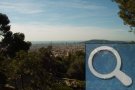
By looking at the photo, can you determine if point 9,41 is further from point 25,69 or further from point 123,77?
point 123,77

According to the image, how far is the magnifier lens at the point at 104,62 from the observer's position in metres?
3.49

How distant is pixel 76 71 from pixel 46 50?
22.1ft

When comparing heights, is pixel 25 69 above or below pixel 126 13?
below

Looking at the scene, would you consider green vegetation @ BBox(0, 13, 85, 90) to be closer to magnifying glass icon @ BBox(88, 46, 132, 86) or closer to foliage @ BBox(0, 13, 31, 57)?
foliage @ BBox(0, 13, 31, 57)

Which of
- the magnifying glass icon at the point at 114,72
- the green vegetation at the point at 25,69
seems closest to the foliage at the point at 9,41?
the green vegetation at the point at 25,69

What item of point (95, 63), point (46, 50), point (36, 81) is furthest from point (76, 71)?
point (95, 63)

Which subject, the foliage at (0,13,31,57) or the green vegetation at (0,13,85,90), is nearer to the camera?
the green vegetation at (0,13,85,90)

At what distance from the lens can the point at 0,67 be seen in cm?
2544

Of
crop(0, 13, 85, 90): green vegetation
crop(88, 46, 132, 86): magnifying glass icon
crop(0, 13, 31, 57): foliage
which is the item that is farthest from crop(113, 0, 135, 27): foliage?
crop(0, 13, 31, 57): foliage

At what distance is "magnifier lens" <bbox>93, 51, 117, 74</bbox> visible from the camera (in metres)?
3.49

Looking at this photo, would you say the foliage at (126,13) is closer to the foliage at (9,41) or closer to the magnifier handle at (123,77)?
the magnifier handle at (123,77)

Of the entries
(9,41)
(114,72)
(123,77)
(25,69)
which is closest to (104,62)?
(114,72)

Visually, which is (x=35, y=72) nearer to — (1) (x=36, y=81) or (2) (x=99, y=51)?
(1) (x=36, y=81)

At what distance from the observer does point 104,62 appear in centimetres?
353
